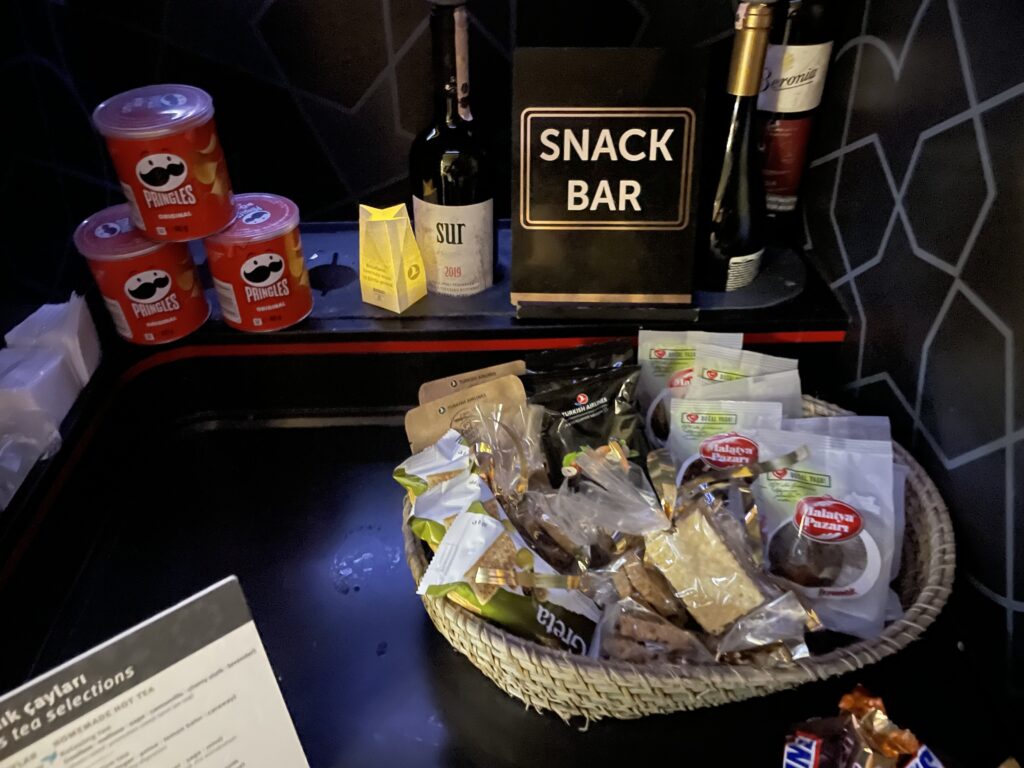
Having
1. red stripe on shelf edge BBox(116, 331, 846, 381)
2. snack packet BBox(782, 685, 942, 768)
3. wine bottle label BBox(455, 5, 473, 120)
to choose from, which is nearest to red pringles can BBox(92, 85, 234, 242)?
red stripe on shelf edge BBox(116, 331, 846, 381)

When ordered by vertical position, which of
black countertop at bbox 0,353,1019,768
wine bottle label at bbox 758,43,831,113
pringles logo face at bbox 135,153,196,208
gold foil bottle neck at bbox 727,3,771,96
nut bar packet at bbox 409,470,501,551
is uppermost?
gold foil bottle neck at bbox 727,3,771,96

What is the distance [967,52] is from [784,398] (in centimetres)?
37

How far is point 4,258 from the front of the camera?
0.82 metres

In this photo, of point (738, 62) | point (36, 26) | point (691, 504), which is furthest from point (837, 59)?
point (36, 26)

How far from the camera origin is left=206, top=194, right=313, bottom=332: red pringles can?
0.88 metres

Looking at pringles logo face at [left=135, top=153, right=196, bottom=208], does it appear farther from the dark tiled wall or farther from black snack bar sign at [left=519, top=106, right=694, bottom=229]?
the dark tiled wall

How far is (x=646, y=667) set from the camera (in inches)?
25.0

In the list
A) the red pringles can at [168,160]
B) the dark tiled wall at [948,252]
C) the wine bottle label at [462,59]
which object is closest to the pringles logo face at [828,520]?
the dark tiled wall at [948,252]

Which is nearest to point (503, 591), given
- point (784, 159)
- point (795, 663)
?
point (795, 663)

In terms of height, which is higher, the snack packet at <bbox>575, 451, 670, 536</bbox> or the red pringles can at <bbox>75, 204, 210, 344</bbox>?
the red pringles can at <bbox>75, 204, 210, 344</bbox>

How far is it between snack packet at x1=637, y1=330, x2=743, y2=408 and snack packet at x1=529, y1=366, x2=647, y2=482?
45 mm

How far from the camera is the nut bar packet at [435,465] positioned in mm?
A: 784

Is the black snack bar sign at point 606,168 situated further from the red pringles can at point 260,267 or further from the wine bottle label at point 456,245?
the red pringles can at point 260,267

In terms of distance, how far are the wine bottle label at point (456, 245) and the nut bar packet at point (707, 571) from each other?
0.41 meters
